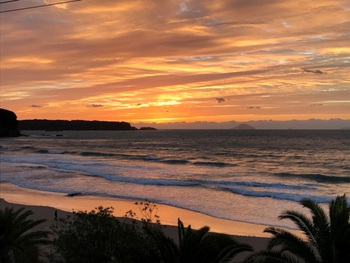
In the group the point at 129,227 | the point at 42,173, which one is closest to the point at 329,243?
the point at 129,227

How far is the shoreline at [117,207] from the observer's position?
64.0ft

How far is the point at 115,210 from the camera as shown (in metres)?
23.8

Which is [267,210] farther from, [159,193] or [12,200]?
[12,200]

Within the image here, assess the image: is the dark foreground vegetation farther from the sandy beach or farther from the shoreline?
the shoreline

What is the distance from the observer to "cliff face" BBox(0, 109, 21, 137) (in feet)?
528

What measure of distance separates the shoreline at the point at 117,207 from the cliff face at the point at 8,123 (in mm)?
137484

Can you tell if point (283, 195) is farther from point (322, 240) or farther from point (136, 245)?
point (136, 245)

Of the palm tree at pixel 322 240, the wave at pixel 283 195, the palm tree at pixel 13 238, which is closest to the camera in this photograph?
the palm tree at pixel 322 240

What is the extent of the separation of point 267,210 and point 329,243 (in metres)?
15.1

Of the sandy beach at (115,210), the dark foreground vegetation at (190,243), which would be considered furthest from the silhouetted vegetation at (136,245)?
the sandy beach at (115,210)

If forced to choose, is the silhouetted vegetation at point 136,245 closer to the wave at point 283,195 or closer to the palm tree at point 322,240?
the palm tree at point 322,240

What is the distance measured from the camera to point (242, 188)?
31.7 meters

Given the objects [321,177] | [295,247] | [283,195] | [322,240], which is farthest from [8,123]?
[322,240]

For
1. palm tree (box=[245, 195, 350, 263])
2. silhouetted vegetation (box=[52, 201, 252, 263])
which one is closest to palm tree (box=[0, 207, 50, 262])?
silhouetted vegetation (box=[52, 201, 252, 263])
